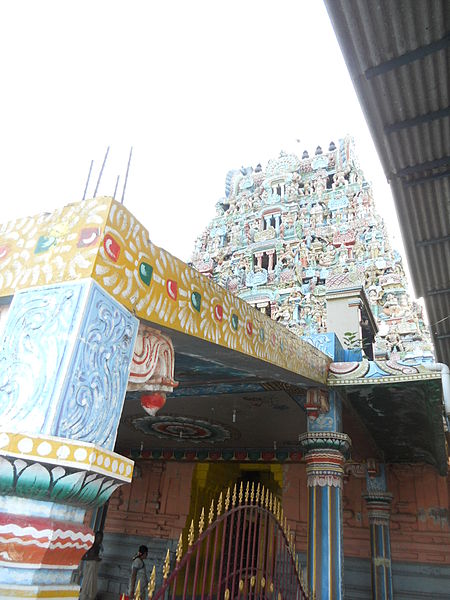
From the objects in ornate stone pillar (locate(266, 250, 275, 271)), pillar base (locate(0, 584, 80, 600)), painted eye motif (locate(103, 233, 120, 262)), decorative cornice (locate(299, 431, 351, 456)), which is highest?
ornate stone pillar (locate(266, 250, 275, 271))

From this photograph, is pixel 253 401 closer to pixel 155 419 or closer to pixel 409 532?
pixel 155 419

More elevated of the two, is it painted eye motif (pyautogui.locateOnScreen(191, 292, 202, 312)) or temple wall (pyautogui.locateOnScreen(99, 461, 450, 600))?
painted eye motif (pyautogui.locateOnScreen(191, 292, 202, 312))

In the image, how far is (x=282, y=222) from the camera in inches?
592

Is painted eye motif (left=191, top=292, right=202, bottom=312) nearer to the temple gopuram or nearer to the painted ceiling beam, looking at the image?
the temple gopuram

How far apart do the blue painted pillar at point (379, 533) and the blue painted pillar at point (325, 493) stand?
3.30 metres

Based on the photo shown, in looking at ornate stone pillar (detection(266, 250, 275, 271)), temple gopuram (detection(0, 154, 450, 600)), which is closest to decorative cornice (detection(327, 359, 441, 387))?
temple gopuram (detection(0, 154, 450, 600))

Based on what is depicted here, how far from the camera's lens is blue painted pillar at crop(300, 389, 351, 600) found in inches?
172

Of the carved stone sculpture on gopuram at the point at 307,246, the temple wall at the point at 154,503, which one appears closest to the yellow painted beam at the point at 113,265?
the temple wall at the point at 154,503

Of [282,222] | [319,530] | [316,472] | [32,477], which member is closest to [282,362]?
[316,472]

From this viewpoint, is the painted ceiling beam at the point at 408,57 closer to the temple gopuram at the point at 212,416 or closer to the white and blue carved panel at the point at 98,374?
the temple gopuram at the point at 212,416

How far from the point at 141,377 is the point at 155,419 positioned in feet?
16.4

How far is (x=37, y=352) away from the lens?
1.83 meters

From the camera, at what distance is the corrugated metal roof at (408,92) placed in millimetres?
1874

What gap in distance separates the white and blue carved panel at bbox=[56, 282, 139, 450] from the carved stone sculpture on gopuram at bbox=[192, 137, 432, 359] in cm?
945
